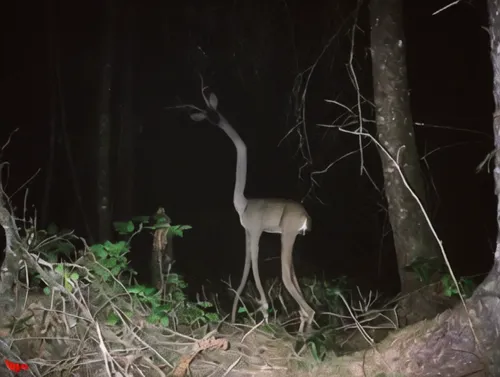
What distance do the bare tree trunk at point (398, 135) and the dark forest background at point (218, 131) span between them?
244 cm

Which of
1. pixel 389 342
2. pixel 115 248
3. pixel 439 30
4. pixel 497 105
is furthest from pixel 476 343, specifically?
pixel 439 30

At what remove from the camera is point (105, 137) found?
7.17 metres

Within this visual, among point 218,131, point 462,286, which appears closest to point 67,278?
point 462,286

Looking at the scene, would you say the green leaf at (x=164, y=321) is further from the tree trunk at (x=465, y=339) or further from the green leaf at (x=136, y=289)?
the tree trunk at (x=465, y=339)

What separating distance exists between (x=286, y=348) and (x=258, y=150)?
17.4ft

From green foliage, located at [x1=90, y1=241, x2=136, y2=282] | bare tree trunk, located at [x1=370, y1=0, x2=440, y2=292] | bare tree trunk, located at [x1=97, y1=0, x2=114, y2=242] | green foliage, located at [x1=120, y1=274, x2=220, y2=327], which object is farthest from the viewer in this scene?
bare tree trunk, located at [x1=97, y1=0, x2=114, y2=242]

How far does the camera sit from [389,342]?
10.7ft

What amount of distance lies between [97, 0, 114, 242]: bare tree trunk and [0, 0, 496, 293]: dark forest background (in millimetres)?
75

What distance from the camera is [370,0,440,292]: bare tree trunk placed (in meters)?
4.30

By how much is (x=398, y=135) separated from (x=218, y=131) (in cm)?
477

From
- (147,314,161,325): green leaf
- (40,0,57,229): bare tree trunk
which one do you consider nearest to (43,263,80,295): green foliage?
(147,314,161,325): green leaf

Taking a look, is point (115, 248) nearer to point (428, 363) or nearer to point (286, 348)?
point (286, 348)

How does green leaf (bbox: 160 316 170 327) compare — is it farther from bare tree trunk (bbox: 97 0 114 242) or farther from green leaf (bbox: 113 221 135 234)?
bare tree trunk (bbox: 97 0 114 242)

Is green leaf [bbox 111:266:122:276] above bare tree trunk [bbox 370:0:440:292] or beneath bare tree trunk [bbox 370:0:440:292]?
beneath
